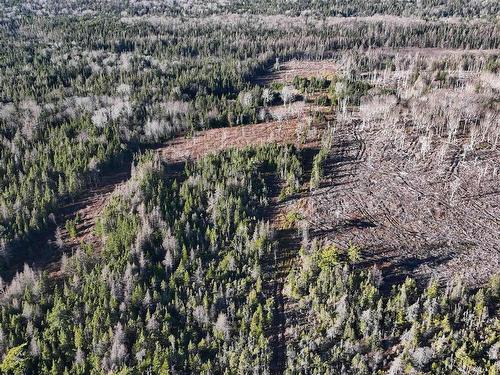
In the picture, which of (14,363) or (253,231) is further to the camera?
(253,231)

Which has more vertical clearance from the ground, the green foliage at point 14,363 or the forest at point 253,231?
the forest at point 253,231

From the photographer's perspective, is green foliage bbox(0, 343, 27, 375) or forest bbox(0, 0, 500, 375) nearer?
forest bbox(0, 0, 500, 375)

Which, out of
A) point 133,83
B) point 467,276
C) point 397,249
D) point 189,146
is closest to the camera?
point 467,276

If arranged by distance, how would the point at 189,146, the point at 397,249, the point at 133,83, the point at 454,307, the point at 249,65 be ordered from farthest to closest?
the point at 249,65 → the point at 133,83 → the point at 189,146 → the point at 397,249 → the point at 454,307

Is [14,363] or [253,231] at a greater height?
[253,231]

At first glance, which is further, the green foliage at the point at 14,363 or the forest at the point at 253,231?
the green foliage at the point at 14,363

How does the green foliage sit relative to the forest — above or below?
below

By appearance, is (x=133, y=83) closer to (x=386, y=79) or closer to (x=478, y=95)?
(x=386, y=79)

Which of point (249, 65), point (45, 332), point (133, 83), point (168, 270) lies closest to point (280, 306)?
point (168, 270)
